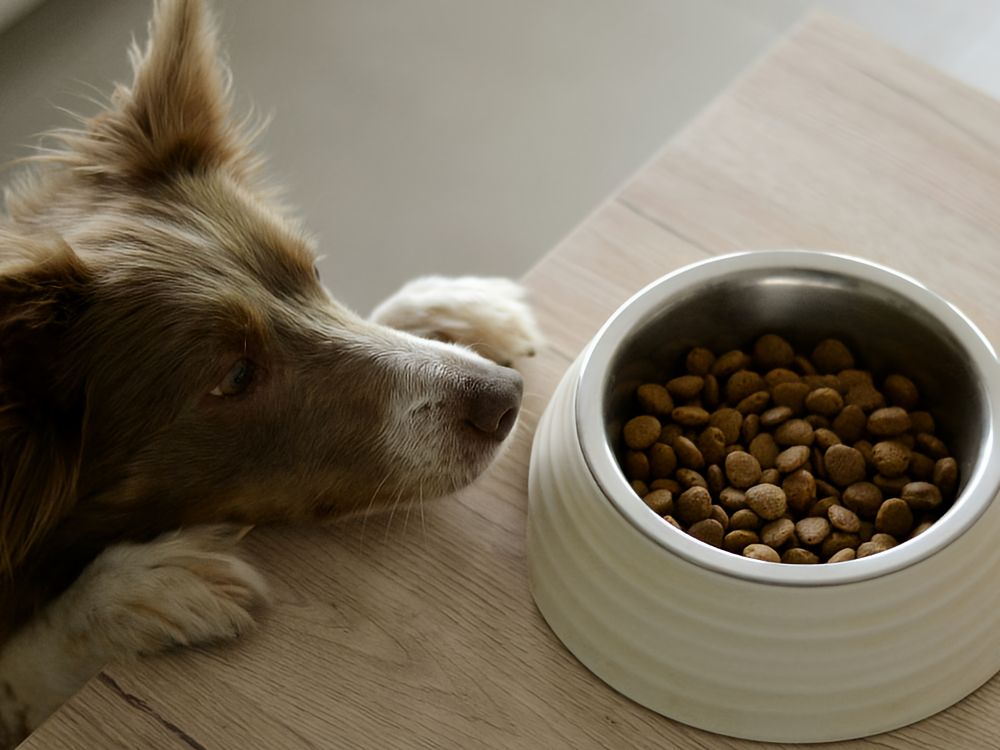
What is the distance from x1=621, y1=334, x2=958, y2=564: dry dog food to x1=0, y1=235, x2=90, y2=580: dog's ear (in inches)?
20.1

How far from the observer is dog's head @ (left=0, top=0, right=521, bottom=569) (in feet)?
3.54

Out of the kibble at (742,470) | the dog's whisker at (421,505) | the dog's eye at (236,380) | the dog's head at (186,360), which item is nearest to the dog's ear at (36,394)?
the dog's head at (186,360)

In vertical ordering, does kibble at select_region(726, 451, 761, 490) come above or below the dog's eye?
below

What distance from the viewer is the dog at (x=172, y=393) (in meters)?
1.08

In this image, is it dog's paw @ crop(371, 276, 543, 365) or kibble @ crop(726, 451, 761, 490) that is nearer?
kibble @ crop(726, 451, 761, 490)

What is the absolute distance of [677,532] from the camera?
951 mm

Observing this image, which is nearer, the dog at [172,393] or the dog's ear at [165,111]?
the dog at [172,393]

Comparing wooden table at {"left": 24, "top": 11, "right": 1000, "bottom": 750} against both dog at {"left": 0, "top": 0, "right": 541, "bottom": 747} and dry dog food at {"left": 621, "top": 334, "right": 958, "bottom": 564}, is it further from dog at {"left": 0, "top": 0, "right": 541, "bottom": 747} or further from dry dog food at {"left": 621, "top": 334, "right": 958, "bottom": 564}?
dry dog food at {"left": 621, "top": 334, "right": 958, "bottom": 564}

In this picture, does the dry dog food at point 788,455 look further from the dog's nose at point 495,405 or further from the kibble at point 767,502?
the dog's nose at point 495,405

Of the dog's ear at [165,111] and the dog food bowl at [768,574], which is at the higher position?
the dog's ear at [165,111]

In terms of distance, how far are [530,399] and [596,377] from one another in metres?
0.26

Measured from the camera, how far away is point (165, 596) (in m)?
1.09

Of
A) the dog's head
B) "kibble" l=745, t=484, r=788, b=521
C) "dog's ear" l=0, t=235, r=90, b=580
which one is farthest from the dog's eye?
"kibble" l=745, t=484, r=788, b=521

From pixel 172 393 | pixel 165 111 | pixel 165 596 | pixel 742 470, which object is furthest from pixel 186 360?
Answer: pixel 742 470
